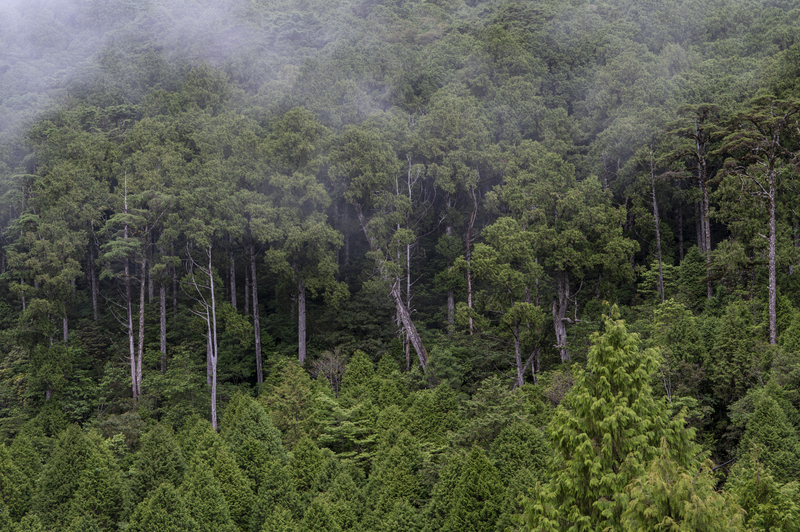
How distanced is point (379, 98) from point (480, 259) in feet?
54.2

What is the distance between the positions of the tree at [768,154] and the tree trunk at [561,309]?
6.85 meters

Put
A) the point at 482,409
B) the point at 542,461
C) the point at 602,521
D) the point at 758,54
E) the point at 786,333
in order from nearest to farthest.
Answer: the point at 602,521, the point at 542,461, the point at 786,333, the point at 482,409, the point at 758,54

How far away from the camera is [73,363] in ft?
93.1

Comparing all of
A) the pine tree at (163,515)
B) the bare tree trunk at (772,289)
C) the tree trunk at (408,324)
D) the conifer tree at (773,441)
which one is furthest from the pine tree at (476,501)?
the tree trunk at (408,324)

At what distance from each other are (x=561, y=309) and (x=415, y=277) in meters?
8.99

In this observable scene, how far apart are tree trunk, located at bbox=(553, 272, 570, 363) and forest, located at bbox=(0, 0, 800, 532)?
0.24m

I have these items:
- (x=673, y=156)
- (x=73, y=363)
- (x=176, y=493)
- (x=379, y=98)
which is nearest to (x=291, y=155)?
(x=379, y=98)

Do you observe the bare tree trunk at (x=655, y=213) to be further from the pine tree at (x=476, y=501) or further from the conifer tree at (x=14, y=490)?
the conifer tree at (x=14, y=490)

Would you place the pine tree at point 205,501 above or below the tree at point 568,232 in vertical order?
below

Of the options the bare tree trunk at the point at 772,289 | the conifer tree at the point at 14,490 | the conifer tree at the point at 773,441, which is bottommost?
the conifer tree at the point at 14,490

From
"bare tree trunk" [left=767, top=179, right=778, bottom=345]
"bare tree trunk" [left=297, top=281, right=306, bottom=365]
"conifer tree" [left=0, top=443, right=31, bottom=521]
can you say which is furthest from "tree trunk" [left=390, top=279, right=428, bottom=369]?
"conifer tree" [left=0, top=443, right=31, bottom=521]

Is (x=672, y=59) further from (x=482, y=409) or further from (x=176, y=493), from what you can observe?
(x=176, y=493)

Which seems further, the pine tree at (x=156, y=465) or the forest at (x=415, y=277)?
the pine tree at (x=156, y=465)

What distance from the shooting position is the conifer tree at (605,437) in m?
8.83
